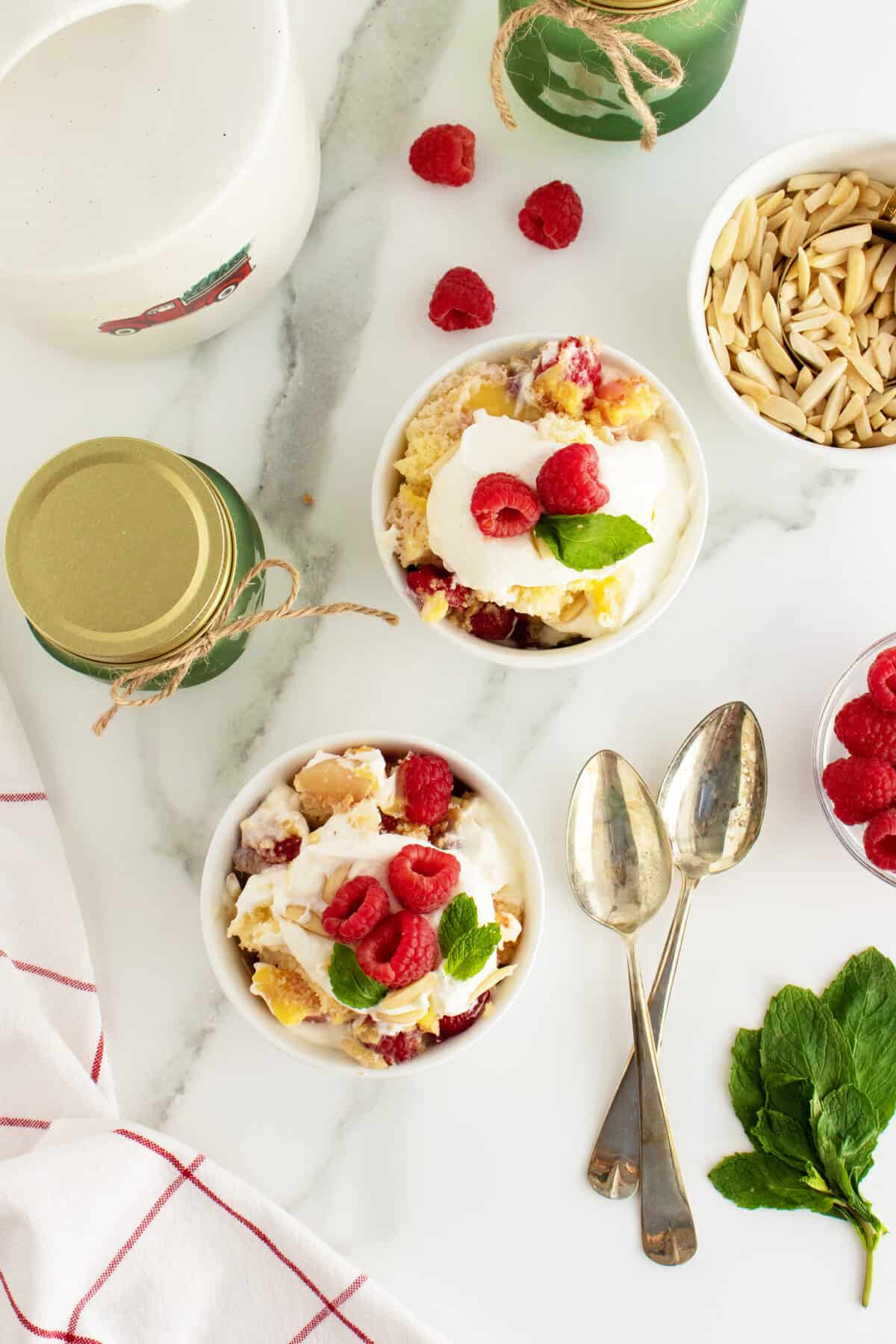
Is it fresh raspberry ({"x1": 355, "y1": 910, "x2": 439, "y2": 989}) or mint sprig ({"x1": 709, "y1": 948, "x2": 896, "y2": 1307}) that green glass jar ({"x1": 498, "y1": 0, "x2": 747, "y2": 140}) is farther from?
mint sprig ({"x1": 709, "y1": 948, "x2": 896, "y2": 1307})

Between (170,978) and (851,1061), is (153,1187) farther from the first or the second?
(851,1061)

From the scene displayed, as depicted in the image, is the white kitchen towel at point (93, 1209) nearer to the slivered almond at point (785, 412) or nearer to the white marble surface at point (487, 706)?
the white marble surface at point (487, 706)

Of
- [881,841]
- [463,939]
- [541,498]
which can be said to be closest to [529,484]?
[541,498]

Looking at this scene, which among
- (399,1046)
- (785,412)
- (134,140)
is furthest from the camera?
(785,412)

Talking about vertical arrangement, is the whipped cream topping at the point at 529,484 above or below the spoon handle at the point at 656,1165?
above

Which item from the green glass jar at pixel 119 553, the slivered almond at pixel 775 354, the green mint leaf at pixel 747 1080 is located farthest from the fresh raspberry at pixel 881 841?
the green glass jar at pixel 119 553

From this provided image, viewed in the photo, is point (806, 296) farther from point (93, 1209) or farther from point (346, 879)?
point (93, 1209)

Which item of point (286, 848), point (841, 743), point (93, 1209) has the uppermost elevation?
point (841, 743)
